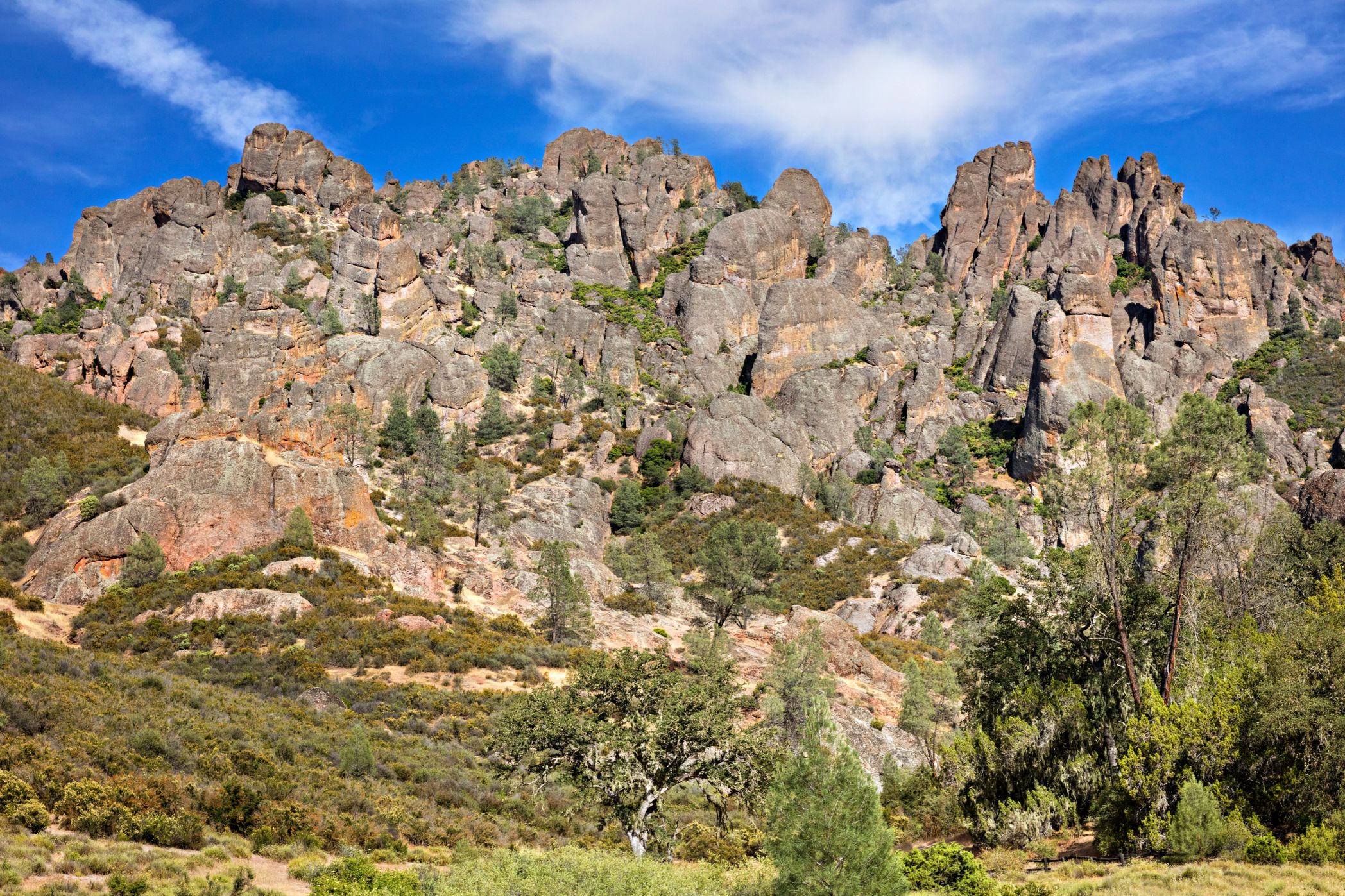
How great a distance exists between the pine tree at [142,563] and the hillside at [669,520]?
216mm

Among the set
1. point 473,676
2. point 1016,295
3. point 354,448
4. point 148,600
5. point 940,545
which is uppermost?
point 1016,295

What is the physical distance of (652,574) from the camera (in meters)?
68.2

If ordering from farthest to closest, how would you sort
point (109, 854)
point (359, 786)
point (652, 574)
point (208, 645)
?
1. point (652, 574)
2. point (208, 645)
3. point (359, 786)
4. point (109, 854)

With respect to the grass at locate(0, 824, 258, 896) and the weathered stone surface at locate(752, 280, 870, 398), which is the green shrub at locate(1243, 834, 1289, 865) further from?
the weathered stone surface at locate(752, 280, 870, 398)

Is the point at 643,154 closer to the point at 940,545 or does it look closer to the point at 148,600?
the point at 940,545

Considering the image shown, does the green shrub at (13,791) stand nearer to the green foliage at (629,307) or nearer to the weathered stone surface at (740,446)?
the weathered stone surface at (740,446)

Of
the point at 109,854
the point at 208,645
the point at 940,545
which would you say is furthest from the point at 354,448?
the point at 109,854

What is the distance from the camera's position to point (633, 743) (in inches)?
Result: 995

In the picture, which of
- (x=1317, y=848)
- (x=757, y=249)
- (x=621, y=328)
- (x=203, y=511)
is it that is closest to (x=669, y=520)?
(x=621, y=328)

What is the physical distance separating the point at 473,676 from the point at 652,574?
2594cm

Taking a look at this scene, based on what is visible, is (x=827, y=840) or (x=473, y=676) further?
(x=473, y=676)

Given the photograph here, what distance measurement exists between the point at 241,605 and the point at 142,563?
7.33 m

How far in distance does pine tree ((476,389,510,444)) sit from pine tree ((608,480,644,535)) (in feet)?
50.5

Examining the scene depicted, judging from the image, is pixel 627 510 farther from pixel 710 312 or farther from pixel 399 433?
pixel 710 312
